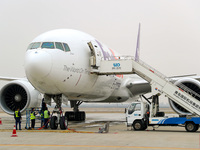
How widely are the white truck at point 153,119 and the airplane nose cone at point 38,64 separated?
186 inches

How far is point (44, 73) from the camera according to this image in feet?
38.5

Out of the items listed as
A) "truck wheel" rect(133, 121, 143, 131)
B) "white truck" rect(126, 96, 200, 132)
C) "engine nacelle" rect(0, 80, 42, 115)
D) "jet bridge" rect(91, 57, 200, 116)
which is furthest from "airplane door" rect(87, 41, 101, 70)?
"engine nacelle" rect(0, 80, 42, 115)

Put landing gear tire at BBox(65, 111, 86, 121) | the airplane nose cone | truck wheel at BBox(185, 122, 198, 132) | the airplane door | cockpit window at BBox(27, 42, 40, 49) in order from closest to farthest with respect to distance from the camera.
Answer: the airplane nose cone → cockpit window at BBox(27, 42, 40, 49) → truck wheel at BBox(185, 122, 198, 132) → the airplane door → landing gear tire at BBox(65, 111, 86, 121)

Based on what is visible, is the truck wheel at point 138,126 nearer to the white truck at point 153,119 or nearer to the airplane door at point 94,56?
the white truck at point 153,119

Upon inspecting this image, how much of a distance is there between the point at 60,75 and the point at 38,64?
104cm

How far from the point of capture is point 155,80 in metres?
14.2

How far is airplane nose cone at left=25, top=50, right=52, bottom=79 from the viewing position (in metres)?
→ 11.6

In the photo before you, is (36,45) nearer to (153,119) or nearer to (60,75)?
(60,75)

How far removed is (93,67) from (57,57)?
2.39m

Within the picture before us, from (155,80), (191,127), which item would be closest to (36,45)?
(155,80)

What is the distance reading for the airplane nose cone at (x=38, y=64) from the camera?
11.6m

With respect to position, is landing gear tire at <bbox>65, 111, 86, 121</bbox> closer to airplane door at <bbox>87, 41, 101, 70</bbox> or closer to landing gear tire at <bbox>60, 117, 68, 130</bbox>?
airplane door at <bbox>87, 41, 101, 70</bbox>

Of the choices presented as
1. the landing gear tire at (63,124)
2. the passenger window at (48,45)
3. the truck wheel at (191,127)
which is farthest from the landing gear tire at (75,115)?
the truck wheel at (191,127)
